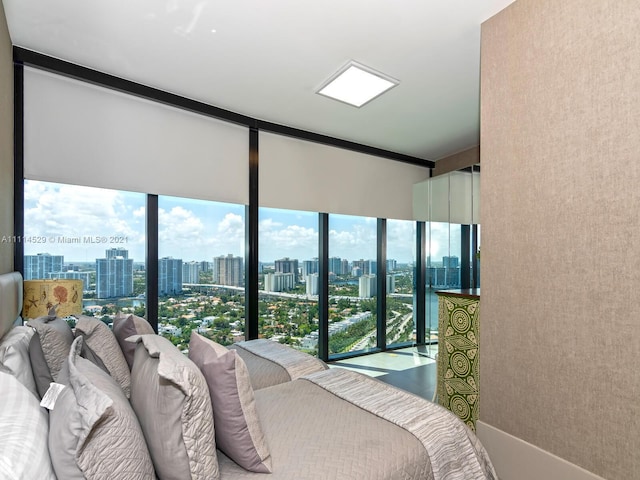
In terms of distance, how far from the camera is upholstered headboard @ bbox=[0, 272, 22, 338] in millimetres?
1599

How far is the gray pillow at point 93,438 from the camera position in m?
0.88

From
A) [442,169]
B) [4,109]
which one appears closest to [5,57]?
[4,109]

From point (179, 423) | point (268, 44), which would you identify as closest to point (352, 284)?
point (268, 44)

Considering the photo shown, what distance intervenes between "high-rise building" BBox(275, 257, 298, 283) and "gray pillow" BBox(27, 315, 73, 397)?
2.49 metres

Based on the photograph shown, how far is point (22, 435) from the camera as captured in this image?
882mm

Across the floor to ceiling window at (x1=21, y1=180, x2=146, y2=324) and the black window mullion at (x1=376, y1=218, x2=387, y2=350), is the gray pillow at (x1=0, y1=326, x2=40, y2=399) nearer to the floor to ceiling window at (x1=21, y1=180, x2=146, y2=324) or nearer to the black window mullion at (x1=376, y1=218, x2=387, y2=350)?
the floor to ceiling window at (x1=21, y1=180, x2=146, y2=324)

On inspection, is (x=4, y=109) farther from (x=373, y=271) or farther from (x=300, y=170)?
(x=373, y=271)

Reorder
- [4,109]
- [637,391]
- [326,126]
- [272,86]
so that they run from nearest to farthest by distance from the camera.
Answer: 1. [637,391]
2. [4,109]
3. [272,86]
4. [326,126]

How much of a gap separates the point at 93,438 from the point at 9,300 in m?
1.33

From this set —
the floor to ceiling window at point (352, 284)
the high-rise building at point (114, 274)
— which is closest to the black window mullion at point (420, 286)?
the floor to ceiling window at point (352, 284)

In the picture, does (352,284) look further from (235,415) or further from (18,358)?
(18,358)

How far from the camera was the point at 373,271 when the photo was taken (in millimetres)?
4977

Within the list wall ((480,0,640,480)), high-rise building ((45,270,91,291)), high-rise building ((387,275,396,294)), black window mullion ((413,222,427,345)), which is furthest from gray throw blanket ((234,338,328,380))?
black window mullion ((413,222,427,345))

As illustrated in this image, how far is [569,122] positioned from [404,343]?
13.0 ft
